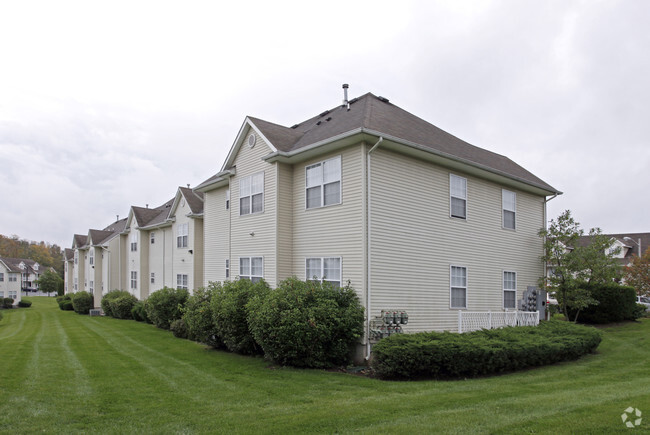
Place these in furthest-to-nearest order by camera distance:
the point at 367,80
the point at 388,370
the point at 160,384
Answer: the point at 367,80 < the point at 388,370 < the point at 160,384

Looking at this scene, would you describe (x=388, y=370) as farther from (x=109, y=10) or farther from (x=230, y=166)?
(x=109, y=10)

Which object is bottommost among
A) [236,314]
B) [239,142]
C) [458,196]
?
[236,314]

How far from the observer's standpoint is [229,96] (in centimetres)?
2181

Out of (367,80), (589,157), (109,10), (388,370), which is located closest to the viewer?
(388,370)

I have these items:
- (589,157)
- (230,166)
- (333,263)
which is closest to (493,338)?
(333,263)

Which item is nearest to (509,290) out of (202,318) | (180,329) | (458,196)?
(458,196)

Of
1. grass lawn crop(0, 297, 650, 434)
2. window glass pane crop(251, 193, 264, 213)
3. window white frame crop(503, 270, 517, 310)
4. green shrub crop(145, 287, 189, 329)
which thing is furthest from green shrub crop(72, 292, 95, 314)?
window white frame crop(503, 270, 517, 310)

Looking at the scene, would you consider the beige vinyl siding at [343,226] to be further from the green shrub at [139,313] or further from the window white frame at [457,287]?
the green shrub at [139,313]

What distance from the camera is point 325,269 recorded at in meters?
13.1

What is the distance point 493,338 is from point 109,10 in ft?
46.7

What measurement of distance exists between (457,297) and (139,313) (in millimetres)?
21445

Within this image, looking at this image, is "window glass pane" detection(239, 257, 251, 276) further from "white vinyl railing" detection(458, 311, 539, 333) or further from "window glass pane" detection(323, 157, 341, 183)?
"white vinyl railing" detection(458, 311, 539, 333)

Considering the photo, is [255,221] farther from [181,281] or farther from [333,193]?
[181,281]

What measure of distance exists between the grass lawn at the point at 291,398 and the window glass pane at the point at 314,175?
18.8ft
